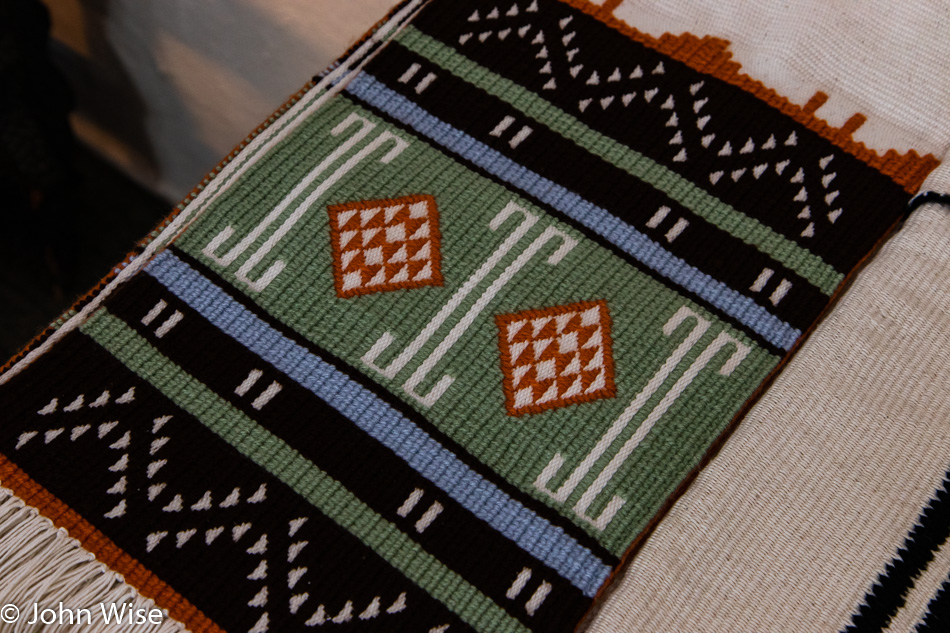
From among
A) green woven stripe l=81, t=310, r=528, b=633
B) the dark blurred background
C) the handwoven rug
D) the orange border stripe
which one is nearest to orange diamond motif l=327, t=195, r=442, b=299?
the handwoven rug

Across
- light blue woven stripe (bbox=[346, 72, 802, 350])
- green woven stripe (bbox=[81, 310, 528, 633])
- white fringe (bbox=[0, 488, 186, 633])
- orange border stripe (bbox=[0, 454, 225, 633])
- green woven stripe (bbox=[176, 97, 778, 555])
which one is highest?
light blue woven stripe (bbox=[346, 72, 802, 350])

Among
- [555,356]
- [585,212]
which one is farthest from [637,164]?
[555,356]

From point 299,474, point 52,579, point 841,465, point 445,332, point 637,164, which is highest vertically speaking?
point 637,164

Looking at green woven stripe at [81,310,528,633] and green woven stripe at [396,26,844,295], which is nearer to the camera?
green woven stripe at [81,310,528,633]

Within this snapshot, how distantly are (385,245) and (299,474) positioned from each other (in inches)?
7.9

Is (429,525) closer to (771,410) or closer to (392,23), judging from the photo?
(771,410)

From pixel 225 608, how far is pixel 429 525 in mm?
153

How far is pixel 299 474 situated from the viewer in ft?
1.80

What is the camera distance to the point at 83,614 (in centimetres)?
50

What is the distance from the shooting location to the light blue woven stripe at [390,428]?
1.77 ft

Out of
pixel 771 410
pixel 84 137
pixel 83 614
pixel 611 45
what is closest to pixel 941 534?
pixel 771 410

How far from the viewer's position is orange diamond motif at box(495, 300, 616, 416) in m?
0.58

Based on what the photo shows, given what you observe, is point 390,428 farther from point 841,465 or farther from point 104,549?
point 841,465

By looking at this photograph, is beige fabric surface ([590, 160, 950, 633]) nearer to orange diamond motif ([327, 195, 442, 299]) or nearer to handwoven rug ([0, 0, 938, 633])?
handwoven rug ([0, 0, 938, 633])
